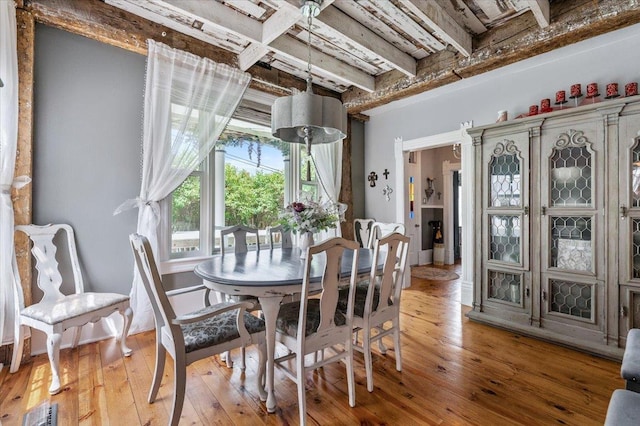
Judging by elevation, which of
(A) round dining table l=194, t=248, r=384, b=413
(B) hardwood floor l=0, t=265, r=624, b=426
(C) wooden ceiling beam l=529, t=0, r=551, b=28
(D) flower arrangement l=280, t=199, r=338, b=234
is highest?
(C) wooden ceiling beam l=529, t=0, r=551, b=28

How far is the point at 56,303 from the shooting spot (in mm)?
2234

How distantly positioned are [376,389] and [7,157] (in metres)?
3.09

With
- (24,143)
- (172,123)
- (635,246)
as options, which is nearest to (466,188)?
(635,246)

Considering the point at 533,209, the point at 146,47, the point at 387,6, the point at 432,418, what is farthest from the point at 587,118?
the point at 146,47

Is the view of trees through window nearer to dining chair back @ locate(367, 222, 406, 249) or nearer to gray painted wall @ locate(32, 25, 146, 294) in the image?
gray painted wall @ locate(32, 25, 146, 294)

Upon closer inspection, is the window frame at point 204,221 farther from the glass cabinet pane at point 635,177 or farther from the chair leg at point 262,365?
the glass cabinet pane at point 635,177

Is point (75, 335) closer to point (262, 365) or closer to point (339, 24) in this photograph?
point (262, 365)

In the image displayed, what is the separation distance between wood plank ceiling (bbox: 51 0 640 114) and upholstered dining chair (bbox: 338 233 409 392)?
1840 millimetres

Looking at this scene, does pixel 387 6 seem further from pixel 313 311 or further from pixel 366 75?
pixel 313 311

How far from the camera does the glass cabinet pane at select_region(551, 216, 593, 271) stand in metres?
2.55

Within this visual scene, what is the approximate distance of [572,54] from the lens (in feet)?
9.71

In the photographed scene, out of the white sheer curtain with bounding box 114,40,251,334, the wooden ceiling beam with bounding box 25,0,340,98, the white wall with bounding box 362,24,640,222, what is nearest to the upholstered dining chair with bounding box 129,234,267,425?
the white sheer curtain with bounding box 114,40,251,334

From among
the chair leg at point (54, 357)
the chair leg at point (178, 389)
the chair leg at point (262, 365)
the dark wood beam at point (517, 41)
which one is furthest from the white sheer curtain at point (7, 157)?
the dark wood beam at point (517, 41)

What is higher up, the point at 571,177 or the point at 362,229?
the point at 571,177
